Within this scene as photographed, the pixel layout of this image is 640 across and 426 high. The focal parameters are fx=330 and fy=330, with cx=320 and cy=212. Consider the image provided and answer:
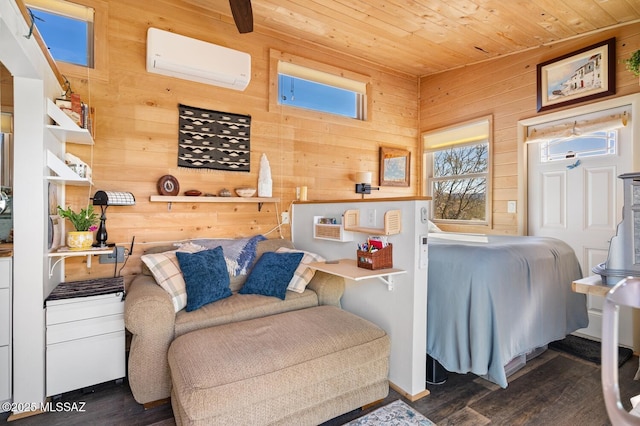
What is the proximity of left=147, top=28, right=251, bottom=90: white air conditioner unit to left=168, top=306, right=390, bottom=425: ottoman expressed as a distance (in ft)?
6.76

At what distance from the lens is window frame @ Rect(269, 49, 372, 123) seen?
329cm

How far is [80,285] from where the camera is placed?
224 centimetres

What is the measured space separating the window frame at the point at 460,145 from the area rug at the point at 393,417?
2.48 meters

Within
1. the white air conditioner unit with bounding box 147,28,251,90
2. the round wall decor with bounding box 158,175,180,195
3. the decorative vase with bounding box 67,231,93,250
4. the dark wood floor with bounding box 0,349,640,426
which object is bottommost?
the dark wood floor with bounding box 0,349,640,426

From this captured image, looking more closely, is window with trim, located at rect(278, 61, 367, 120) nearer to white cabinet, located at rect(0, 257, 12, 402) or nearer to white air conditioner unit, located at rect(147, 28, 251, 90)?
white air conditioner unit, located at rect(147, 28, 251, 90)

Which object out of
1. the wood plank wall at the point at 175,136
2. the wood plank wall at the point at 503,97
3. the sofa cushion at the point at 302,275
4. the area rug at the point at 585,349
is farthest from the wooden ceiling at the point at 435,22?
the area rug at the point at 585,349

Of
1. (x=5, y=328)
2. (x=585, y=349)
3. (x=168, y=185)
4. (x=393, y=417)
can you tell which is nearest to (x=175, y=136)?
(x=168, y=185)

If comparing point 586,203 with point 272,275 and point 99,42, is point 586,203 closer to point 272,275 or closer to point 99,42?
point 272,275

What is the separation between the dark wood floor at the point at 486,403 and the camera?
1794 millimetres

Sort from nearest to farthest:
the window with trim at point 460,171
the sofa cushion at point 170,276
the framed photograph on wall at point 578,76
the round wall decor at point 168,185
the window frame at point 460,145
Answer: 1. the sofa cushion at point 170,276
2. the round wall decor at point 168,185
3. the framed photograph on wall at point 578,76
4. the window frame at point 460,145
5. the window with trim at point 460,171

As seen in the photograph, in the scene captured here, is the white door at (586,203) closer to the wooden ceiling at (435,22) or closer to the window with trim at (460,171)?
the window with trim at (460,171)

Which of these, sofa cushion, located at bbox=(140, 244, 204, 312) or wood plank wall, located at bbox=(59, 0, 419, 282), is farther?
wood plank wall, located at bbox=(59, 0, 419, 282)

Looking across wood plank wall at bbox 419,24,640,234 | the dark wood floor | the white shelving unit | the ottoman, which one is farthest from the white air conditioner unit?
wood plank wall at bbox 419,24,640,234

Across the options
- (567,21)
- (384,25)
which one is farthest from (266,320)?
(567,21)
